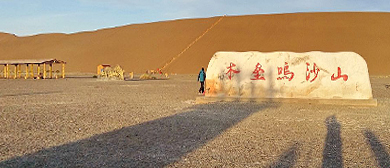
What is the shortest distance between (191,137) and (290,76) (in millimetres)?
8169

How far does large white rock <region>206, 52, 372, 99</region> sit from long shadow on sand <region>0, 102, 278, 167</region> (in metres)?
4.84

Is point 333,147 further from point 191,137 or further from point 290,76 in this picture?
point 290,76

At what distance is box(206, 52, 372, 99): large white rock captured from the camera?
14310 millimetres

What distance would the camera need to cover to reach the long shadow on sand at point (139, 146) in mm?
5633

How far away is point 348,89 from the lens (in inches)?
561

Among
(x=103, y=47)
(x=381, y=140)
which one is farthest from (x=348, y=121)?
(x=103, y=47)

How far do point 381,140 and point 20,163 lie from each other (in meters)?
6.36

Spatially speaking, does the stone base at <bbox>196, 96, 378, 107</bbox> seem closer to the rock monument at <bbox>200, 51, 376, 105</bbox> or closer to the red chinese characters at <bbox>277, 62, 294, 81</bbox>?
the rock monument at <bbox>200, 51, 376, 105</bbox>

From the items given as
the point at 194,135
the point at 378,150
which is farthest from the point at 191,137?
the point at 378,150

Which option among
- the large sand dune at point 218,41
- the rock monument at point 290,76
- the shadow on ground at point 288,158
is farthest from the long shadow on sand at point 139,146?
the large sand dune at point 218,41

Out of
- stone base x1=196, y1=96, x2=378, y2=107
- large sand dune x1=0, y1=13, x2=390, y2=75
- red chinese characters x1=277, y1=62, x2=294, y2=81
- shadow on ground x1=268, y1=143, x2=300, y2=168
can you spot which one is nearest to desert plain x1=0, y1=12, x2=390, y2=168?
shadow on ground x1=268, y1=143, x2=300, y2=168

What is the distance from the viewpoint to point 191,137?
7.55 metres

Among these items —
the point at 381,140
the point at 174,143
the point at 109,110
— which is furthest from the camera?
the point at 109,110

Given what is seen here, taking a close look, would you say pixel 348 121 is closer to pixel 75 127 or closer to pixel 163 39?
pixel 75 127
